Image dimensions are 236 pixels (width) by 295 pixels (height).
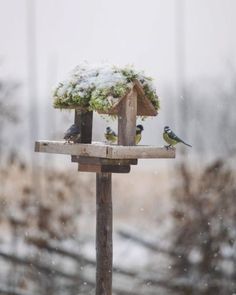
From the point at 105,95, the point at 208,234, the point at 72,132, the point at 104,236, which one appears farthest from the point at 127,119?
the point at 208,234

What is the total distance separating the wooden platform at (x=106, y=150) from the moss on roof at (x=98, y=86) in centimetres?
19

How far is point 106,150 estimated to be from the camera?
377cm

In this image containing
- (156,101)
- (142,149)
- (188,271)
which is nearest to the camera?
(142,149)

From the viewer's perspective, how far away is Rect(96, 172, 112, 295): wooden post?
4090mm

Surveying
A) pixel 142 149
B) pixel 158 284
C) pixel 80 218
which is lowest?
pixel 158 284

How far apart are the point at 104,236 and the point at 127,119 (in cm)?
63

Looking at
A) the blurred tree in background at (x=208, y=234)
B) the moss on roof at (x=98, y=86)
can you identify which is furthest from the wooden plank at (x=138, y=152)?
the blurred tree in background at (x=208, y=234)

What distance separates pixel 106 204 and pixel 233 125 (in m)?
2.78

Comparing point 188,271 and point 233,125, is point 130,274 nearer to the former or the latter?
point 188,271

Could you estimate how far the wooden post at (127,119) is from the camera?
395cm

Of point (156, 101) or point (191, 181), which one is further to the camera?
point (191, 181)

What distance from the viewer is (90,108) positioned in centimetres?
391

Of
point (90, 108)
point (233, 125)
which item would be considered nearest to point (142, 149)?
point (90, 108)

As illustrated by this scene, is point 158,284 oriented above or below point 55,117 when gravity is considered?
below
